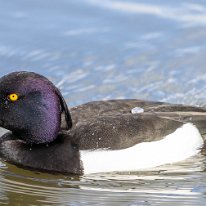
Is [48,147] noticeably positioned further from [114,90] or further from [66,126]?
[114,90]

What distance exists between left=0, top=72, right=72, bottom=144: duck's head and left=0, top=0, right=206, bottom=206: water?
2.33 meters

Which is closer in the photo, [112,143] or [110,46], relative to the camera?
[112,143]

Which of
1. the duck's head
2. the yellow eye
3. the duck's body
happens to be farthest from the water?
the yellow eye

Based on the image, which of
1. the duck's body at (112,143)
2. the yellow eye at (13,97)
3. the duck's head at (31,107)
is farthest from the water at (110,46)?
the yellow eye at (13,97)

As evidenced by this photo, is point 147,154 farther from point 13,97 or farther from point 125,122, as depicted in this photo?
point 13,97

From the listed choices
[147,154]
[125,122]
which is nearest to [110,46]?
[125,122]

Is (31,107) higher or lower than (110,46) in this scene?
lower

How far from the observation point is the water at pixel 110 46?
1165cm

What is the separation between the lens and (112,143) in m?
8.85

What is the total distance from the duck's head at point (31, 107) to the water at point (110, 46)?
2.33 meters

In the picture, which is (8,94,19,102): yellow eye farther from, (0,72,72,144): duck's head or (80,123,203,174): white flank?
(80,123,203,174): white flank

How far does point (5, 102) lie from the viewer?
8.98 m

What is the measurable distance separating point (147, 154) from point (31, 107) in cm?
135

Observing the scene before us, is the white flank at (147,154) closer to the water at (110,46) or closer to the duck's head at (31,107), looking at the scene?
the duck's head at (31,107)
